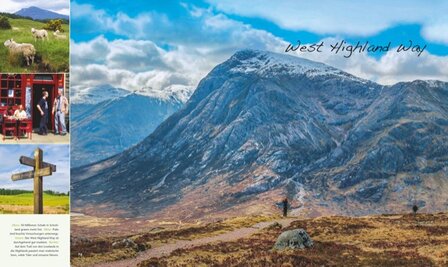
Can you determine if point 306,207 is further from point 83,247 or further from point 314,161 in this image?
point 83,247

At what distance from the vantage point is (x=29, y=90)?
90.7ft

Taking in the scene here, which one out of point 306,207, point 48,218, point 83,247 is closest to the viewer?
point 48,218

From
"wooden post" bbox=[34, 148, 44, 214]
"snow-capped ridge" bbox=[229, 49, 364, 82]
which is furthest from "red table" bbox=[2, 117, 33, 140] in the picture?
"snow-capped ridge" bbox=[229, 49, 364, 82]

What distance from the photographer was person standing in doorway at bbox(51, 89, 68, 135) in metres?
27.6

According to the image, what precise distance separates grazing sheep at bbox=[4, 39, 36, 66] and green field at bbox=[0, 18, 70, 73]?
20 cm

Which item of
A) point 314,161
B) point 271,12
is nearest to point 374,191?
point 314,161

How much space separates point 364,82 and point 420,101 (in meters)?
17.2

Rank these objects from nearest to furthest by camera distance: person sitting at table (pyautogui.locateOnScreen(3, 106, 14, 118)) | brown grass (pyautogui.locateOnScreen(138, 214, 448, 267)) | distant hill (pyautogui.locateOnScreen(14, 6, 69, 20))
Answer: person sitting at table (pyautogui.locateOnScreen(3, 106, 14, 118)) → distant hill (pyautogui.locateOnScreen(14, 6, 69, 20)) → brown grass (pyautogui.locateOnScreen(138, 214, 448, 267))

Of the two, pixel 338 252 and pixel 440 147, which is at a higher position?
pixel 440 147

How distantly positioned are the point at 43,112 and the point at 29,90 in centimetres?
124

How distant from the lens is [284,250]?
33531mm

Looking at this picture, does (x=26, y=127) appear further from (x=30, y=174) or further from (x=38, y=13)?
(x=38, y=13)

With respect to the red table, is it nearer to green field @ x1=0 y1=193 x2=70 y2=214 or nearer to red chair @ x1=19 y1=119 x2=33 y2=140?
red chair @ x1=19 y1=119 x2=33 y2=140

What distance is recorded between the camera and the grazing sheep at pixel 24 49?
28484 mm
